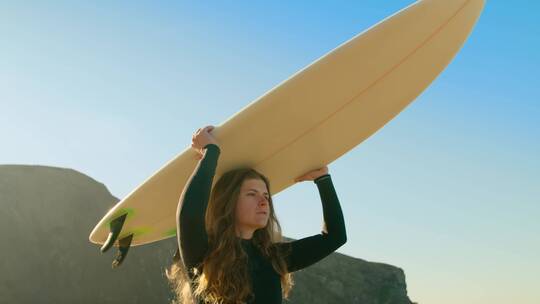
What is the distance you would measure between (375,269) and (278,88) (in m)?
16.9

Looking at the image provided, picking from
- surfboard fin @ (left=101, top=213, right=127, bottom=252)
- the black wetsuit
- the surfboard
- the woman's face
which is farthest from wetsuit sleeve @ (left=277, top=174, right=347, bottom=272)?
surfboard fin @ (left=101, top=213, right=127, bottom=252)

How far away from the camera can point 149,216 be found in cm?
320

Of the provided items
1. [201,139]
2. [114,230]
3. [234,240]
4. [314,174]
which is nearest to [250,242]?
[234,240]

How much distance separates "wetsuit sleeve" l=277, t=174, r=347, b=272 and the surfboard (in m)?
0.40

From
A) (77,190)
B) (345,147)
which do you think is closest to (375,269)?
(77,190)

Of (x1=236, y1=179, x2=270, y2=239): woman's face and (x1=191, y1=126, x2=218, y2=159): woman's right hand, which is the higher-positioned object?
(x1=191, y1=126, x2=218, y2=159): woman's right hand

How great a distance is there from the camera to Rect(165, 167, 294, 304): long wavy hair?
2307mm

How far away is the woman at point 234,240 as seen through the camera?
88.1 inches

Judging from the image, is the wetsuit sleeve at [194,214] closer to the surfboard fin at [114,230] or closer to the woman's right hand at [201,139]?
the woman's right hand at [201,139]

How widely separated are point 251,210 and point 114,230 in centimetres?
104

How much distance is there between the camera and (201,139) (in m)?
2.48

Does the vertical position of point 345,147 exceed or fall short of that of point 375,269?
it exceeds it

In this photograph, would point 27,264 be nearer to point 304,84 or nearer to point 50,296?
point 50,296

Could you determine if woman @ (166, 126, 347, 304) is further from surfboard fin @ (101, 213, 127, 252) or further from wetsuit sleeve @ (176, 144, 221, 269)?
surfboard fin @ (101, 213, 127, 252)
